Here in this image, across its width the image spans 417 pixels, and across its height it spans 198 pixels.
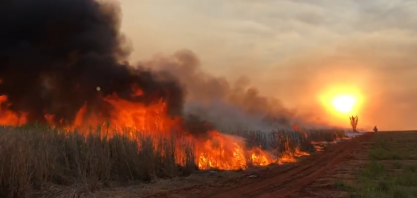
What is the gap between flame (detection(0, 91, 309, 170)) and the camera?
14305mm

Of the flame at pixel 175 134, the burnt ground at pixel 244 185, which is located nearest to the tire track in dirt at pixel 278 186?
the burnt ground at pixel 244 185

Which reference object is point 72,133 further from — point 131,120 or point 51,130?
point 131,120

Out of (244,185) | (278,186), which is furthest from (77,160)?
(278,186)

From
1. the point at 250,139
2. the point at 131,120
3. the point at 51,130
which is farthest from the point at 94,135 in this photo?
the point at 250,139

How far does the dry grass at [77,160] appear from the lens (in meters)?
8.28

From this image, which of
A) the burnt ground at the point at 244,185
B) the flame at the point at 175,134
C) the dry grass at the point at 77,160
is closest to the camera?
the dry grass at the point at 77,160

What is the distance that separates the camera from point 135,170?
1204 cm

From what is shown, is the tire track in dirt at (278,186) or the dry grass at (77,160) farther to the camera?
the tire track in dirt at (278,186)

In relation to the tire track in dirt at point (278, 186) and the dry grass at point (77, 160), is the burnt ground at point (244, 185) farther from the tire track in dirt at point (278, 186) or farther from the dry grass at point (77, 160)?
the dry grass at point (77, 160)

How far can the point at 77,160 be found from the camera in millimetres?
10664

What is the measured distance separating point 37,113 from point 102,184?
46.3ft

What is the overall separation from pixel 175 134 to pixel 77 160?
480cm

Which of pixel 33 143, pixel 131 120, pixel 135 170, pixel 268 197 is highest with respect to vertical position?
pixel 131 120

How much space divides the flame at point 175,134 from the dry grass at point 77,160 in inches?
15.5
